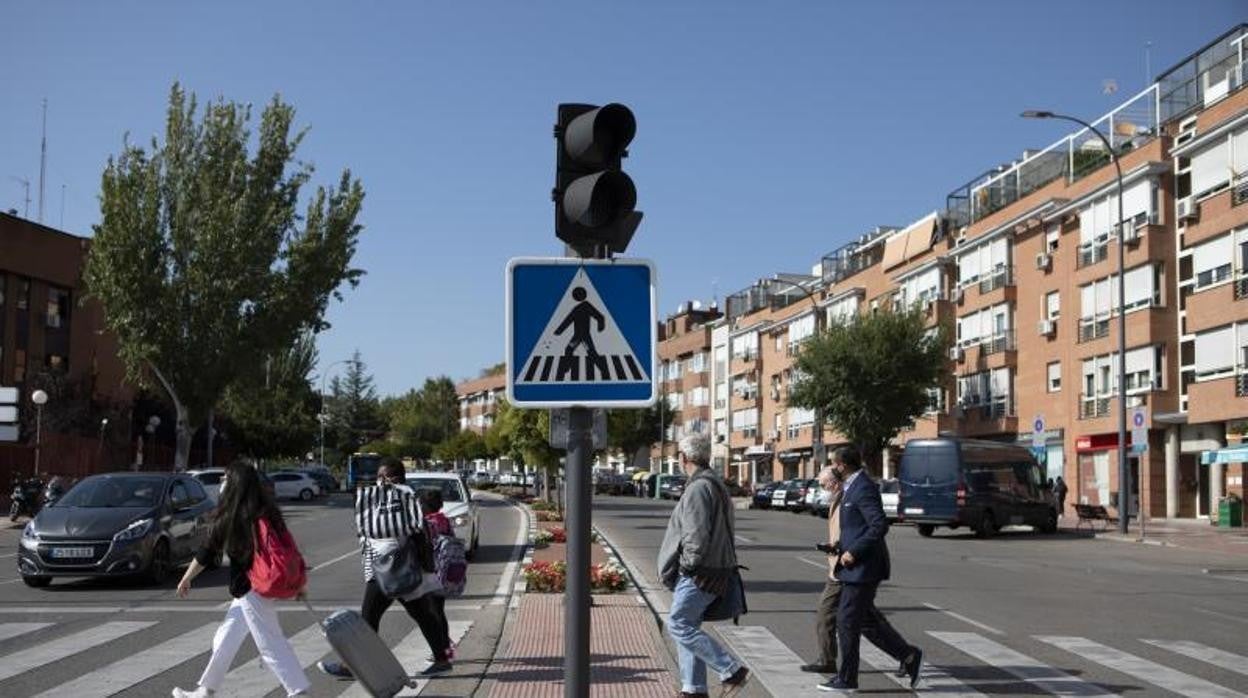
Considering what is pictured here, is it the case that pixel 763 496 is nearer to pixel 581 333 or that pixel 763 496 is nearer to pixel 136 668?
pixel 136 668

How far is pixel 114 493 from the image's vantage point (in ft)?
55.7

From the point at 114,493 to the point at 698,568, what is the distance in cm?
1219

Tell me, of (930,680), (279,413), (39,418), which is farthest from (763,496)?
(930,680)

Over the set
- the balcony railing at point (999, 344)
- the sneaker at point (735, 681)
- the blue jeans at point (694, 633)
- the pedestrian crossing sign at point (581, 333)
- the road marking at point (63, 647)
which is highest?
the balcony railing at point (999, 344)

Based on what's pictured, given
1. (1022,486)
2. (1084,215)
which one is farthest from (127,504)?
(1084,215)

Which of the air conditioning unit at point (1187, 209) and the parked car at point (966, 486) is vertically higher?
the air conditioning unit at point (1187, 209)

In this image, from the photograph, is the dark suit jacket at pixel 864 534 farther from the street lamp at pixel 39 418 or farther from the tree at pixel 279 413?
the tree at pixel 279 413

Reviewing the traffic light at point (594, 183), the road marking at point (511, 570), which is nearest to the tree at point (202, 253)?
the road marking at point (511, 570)

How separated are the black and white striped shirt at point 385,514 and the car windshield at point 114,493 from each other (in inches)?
337

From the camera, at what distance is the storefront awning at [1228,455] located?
108ft

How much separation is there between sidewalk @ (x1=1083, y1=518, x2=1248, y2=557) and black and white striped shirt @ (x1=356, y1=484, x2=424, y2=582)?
853 inches

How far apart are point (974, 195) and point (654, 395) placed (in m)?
55.7

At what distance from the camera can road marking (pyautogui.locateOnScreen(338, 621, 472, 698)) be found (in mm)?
8648

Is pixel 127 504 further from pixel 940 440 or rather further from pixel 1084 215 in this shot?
pixel 1084 215
